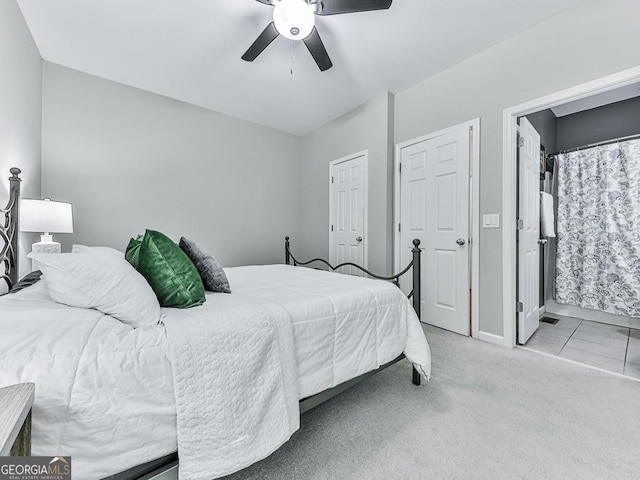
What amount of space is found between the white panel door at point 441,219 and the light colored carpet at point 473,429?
0.85 meters

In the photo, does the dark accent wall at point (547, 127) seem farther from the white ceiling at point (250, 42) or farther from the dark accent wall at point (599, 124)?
the white ceiling at point (250, 42)

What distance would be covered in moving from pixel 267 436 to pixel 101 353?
2.11 ft

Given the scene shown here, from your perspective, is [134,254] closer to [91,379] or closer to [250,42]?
[91,379]

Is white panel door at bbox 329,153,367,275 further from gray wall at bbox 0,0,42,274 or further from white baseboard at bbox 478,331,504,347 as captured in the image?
gray wall at bbox 0,0,42,274

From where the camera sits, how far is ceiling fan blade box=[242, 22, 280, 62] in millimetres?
2021

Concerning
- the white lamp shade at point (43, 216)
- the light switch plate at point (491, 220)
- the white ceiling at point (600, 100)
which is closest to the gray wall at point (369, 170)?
the light switch plate at point (491, 220)

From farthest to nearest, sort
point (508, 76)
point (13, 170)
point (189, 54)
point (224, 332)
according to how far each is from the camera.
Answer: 1. point (189, 54)
2. point (508, 76)
3. point (13, 170)
4. point (224, 332)

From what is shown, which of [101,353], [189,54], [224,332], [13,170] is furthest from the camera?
[189,54]

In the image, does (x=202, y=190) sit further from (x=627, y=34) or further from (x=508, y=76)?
(x=627, y=34)

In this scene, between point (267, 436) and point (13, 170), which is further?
point (13, 170)

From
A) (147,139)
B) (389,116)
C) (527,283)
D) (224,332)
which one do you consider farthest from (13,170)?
(527,283)

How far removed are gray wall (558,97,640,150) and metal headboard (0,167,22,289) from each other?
5590mm

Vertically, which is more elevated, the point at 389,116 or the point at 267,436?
the point at 389,116

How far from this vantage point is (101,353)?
2.66 ft
